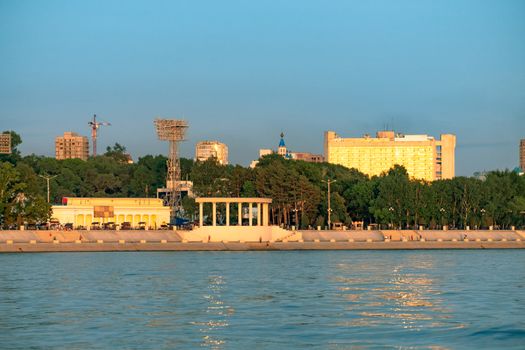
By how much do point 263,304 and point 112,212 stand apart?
10328 centimetres

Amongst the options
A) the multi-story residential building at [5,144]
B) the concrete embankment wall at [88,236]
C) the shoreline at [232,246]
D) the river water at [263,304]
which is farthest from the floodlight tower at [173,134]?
the river water at [263,304]

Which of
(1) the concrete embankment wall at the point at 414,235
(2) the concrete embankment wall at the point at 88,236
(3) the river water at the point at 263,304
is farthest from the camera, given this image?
(1) the concrete embankment wall at the point at 414,235

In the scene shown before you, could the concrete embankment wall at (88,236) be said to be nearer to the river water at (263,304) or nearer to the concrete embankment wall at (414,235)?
the concrete embankment wall at (414,235)

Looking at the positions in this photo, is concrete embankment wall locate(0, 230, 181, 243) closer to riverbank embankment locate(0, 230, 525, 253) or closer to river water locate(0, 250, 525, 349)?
riverbank embankment locate(0, 230, 525, 253)

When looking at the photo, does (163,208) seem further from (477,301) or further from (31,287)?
(477,301)

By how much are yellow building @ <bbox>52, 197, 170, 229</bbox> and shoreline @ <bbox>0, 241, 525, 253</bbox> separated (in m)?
30.2

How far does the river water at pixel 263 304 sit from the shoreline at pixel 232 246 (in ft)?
83.8

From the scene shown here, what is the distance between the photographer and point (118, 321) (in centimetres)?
5266

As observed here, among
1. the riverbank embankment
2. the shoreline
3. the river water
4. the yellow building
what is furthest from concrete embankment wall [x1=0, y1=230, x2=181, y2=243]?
the river water

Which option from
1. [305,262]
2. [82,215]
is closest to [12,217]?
[82,215]

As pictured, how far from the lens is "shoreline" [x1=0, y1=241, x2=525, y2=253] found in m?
126

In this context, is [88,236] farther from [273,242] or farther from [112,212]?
[112,212]

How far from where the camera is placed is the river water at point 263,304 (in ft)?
153

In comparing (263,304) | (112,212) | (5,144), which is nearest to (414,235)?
(112,212)
